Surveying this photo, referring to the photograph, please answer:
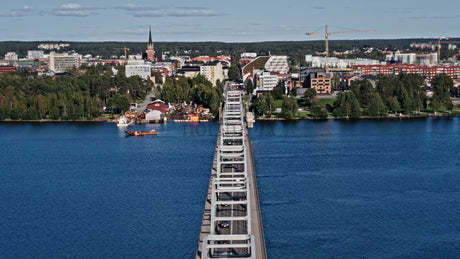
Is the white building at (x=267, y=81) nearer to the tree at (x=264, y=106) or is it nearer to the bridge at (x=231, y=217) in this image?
the tree at (x=264, y=106)

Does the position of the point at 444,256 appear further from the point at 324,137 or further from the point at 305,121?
the point at 305,121

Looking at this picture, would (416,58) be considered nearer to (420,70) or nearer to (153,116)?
(420,70)

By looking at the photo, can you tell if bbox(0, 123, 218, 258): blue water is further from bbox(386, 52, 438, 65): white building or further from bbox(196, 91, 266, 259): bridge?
bbox(386, 52, 438, 65): white building

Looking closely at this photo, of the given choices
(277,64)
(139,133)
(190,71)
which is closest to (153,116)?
(139,133)

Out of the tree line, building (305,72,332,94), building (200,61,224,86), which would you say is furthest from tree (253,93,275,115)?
building (200,61,224,86)

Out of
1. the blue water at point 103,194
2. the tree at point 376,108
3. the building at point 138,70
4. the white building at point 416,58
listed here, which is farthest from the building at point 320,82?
the white building at point 416,58

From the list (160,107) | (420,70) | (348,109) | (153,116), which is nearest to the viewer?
(348,109)
